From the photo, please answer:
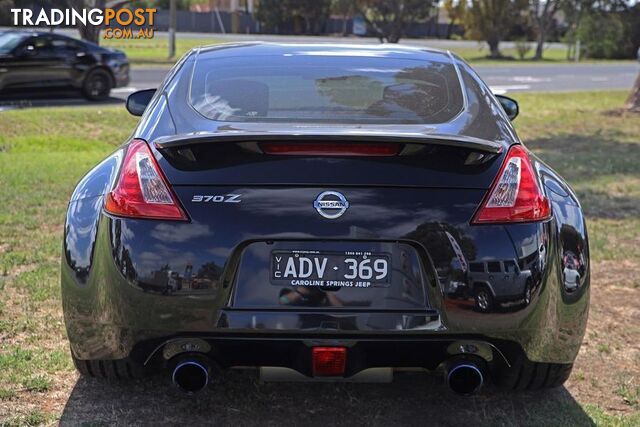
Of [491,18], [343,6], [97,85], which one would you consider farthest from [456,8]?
[97,85]

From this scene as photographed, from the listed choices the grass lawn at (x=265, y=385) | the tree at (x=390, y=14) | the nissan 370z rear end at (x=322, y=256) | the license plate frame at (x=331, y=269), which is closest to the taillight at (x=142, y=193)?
the nissan 370z rear end at (x=322, y=256)

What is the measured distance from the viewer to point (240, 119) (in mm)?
3289

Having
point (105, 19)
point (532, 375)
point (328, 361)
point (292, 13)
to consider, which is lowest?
point (292, 13)

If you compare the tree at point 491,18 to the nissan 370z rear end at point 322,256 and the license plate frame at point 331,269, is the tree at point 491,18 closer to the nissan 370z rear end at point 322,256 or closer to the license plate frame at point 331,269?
the nissan 370z rear end at point 322,256

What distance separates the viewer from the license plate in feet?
9.45

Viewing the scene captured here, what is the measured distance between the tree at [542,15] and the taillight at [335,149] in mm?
45629

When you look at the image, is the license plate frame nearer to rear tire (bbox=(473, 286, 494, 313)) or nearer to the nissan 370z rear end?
the nissan 370z rear end

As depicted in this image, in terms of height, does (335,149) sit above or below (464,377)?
above

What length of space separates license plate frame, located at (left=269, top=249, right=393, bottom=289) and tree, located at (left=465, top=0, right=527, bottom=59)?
4604cm

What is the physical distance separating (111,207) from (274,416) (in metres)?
1.11

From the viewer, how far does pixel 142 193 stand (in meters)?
2.97

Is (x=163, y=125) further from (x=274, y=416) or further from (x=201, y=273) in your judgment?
(x=274, y=416)

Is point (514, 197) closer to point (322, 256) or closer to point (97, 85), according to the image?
point (322, 256)

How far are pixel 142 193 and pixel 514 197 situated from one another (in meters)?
1.32
